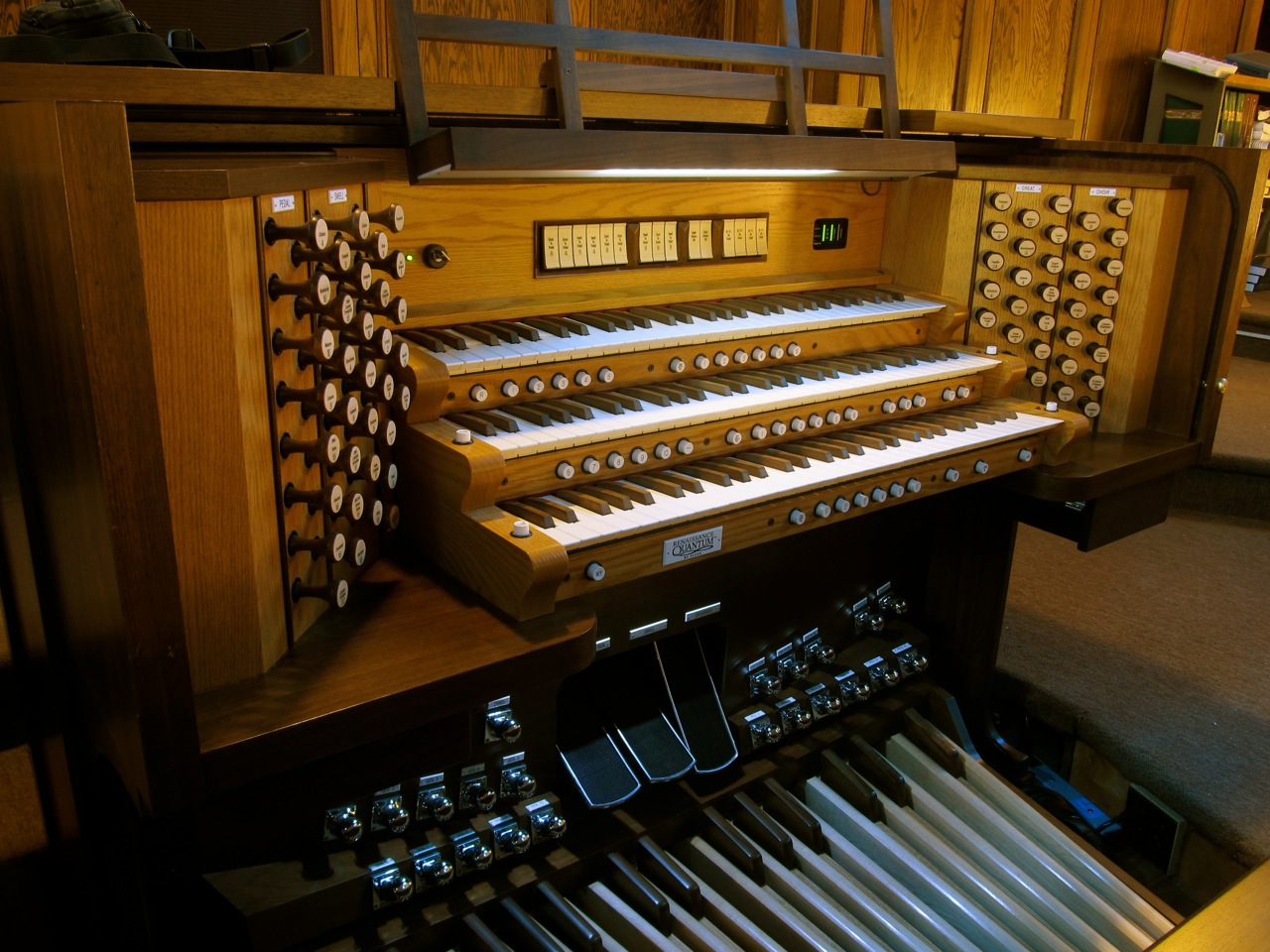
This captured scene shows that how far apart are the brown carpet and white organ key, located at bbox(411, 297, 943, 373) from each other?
4.45ft

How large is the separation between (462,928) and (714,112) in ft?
5.80

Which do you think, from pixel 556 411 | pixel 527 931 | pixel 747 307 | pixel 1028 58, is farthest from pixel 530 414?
pixel 1028 58

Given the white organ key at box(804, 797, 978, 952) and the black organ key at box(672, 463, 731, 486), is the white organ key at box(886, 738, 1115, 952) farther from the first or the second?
the black organ key at box(672, 463, 731, 486)

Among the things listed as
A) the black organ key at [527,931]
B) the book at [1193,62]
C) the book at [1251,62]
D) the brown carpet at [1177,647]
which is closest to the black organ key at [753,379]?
the black organ key at [527,931]

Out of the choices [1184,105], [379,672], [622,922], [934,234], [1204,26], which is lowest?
[622,922]

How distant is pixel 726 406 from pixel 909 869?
1240 millimetres

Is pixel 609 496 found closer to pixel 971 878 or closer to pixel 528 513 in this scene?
pixel 528 513

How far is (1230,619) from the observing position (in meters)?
3.57

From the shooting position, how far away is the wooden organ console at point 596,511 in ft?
4.06

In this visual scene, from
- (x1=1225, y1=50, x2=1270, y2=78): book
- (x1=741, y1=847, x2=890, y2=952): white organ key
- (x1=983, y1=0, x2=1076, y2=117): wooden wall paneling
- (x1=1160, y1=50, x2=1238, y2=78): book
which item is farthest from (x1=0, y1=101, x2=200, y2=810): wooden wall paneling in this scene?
(x1=1225, y1=50, x2=1270, y2=78): book

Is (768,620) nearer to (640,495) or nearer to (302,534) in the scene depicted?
(640,495)

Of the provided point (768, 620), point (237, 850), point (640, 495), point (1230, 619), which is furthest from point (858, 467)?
point (1230, 619)

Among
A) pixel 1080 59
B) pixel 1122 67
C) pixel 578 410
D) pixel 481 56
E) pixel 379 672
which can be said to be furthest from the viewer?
pixel 1122 67

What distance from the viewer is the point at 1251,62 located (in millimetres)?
4969
